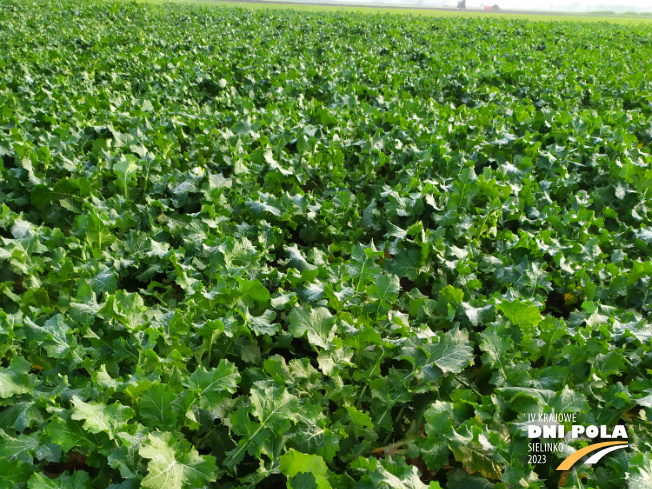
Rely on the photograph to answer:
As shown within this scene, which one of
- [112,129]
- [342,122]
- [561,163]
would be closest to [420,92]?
[342,122]

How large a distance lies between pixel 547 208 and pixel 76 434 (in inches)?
156

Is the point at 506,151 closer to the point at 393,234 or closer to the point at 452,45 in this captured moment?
the point at 393,234

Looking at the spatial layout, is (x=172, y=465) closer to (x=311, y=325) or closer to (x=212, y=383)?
(x=212, y=383)

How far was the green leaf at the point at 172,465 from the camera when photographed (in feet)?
5.92

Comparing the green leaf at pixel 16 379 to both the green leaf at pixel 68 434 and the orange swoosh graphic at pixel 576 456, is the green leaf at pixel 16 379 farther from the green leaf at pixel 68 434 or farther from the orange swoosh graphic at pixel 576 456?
the orange swoosh graphic at pixel 576 456

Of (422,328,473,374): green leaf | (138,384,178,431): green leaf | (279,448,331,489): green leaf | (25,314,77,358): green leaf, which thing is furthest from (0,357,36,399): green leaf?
(422,328,473,374): green leaf

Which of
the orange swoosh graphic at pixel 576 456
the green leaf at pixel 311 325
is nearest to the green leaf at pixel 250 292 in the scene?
the green leaf at pixel 311 325

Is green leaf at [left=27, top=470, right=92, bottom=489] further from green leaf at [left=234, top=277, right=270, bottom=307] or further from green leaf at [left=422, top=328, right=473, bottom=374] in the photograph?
green leaf at [left=422, top=328, right=473, bottom=374]

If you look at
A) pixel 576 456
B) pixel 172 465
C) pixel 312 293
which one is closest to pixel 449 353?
pixel 576 456

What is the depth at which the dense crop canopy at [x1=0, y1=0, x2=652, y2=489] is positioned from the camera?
83.6 inches

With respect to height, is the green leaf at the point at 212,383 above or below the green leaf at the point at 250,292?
below

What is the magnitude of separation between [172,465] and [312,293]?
140cm

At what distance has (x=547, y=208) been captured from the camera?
4.21 meters

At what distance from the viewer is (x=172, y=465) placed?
1.87m
